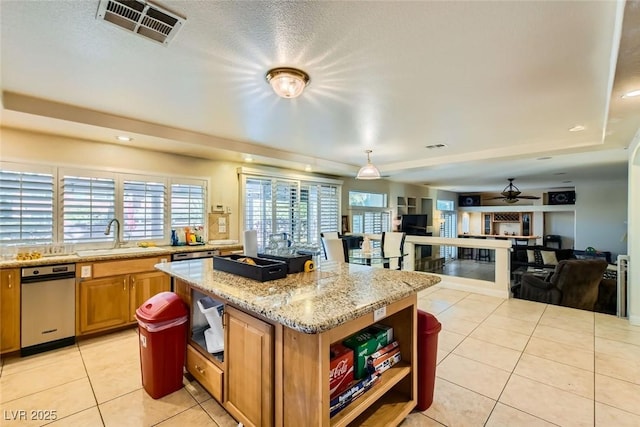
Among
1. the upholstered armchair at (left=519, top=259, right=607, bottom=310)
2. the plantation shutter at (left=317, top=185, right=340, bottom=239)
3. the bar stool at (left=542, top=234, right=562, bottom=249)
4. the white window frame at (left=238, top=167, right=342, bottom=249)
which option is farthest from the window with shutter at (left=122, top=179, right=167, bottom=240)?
the bar stool at (left=542, top=234, right=562, bottom=249)

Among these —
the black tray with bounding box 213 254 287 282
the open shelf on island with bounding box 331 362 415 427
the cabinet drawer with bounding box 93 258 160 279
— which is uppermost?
the black tray with bounding box 213 254 287 282

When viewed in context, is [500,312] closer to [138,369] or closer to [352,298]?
[352,298]

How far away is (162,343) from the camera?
2.13 m

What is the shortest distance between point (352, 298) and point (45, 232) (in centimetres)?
368

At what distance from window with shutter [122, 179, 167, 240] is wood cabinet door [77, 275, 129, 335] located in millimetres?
788

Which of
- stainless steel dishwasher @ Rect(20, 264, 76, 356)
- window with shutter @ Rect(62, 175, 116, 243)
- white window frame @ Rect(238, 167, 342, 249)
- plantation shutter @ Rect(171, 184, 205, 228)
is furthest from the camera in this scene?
white window frame @ Rect(238, 167, 342, 249)

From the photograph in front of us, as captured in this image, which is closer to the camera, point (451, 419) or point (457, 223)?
point (451, 419)

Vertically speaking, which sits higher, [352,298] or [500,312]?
Answer: [352,298]

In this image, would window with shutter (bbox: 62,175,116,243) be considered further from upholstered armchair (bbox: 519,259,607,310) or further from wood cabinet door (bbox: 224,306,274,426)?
upholstered armchair (bbox: 519,259,607,310)

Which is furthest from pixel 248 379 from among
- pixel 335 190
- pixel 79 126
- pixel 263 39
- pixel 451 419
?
pixel 335 190

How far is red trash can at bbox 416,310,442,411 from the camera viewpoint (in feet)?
6.66

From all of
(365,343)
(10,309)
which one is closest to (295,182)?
(10,309)

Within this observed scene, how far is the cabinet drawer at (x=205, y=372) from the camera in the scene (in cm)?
196

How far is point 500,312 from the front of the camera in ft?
13.1
